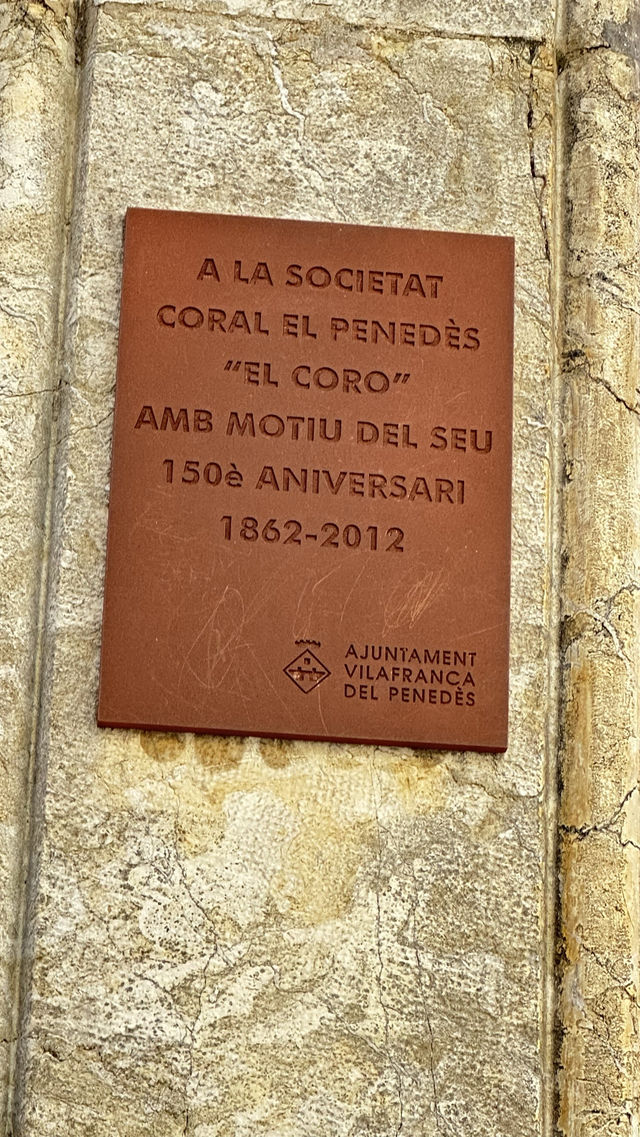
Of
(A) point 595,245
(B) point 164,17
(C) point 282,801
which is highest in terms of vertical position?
(B) point 164,17

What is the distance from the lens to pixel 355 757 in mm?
2725

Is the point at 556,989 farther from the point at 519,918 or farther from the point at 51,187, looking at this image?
the point at 51,187

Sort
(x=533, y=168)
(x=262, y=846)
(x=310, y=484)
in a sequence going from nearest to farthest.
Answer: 1. (x=262, y=846)
2. (x=310, y=484)
3. (x=533, y=168)

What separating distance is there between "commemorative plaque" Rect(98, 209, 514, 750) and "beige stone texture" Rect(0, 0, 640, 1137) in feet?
0.20

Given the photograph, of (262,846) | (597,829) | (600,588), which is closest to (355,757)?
(262,846)

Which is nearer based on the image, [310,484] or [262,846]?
[262,846]

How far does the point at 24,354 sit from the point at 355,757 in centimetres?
93

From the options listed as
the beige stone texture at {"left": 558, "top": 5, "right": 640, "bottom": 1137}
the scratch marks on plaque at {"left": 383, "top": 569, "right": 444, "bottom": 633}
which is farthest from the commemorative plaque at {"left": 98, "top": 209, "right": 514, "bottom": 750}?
the beige stone texture at {"left": 558, "top": 5, "right": 640, "bottom": 1137}

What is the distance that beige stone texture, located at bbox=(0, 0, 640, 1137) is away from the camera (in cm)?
260

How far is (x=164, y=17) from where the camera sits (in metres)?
2.98

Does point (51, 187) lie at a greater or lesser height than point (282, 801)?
greater

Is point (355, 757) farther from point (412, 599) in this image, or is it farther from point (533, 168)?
point (533, 168)

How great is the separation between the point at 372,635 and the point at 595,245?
857mm

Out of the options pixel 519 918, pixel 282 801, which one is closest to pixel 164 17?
pixel 282 801
